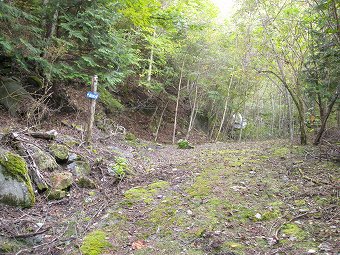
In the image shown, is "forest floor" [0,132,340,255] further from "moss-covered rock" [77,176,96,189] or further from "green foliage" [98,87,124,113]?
"green foliage" [98,87,124,113]

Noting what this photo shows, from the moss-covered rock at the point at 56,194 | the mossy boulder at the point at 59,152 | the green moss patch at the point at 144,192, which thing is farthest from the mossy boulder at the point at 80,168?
the green moss patch at the point at 144,192

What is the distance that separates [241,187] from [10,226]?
387cm

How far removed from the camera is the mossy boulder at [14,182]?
429cm

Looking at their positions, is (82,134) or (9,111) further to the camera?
(82,134)

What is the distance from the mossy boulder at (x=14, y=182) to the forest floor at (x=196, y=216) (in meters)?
0.16

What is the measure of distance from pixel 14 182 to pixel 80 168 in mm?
1726

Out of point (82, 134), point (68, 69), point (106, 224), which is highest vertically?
point (68, 69)

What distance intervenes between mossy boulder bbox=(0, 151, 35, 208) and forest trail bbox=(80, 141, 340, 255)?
1.28 m

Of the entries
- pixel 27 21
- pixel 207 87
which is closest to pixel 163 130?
pixel 207 87

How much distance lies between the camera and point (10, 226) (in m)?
3.80

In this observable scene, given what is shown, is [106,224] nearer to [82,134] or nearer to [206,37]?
[82,134]

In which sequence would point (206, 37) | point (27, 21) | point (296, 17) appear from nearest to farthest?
1. point (27, 21)
2. point (296, 17)
3. point (206, 37)

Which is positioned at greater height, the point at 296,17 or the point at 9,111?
the point at 296,17

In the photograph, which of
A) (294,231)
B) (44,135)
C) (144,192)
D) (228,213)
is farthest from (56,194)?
(294,231)
